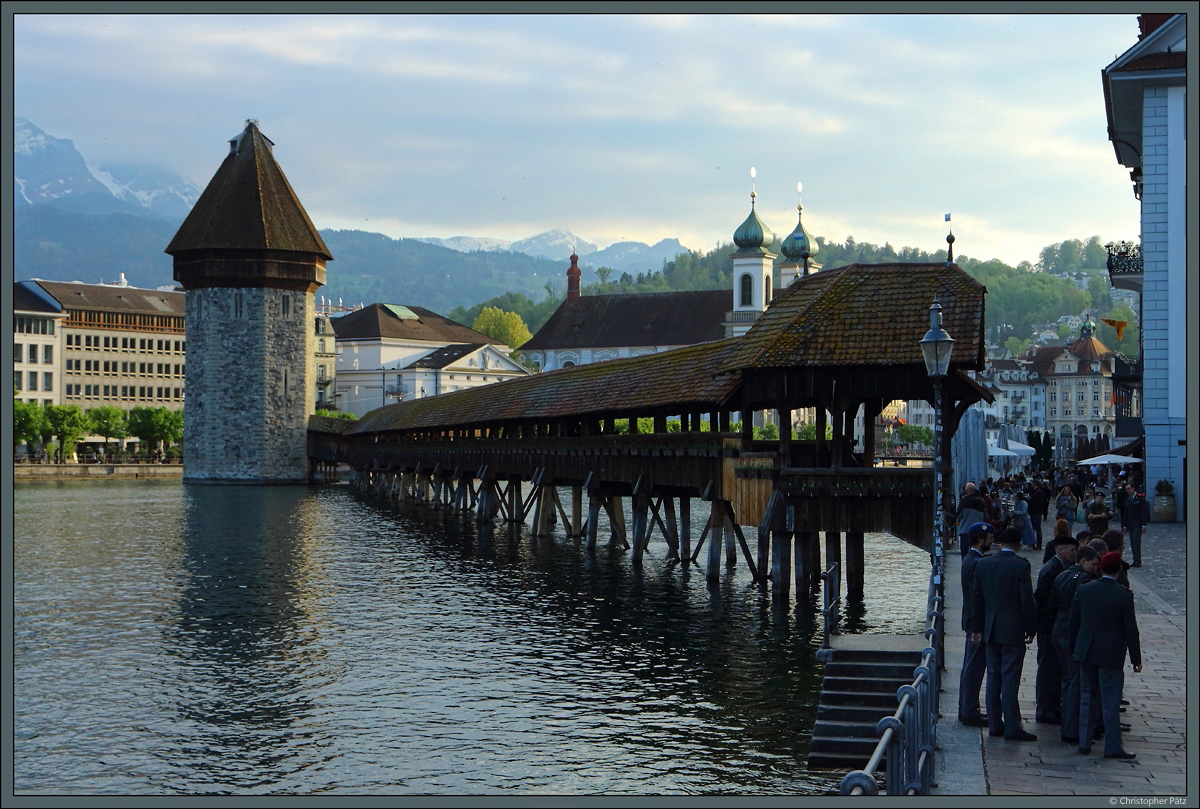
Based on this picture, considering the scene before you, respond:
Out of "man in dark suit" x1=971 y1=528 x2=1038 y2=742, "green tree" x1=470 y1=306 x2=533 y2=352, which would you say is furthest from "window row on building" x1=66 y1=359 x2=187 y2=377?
"man in dark suit" x1=971 y1=528 x2=1038 y2=742

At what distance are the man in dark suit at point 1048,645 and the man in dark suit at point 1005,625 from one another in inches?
7.1

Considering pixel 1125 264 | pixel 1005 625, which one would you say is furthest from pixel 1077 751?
pixel 1125 264

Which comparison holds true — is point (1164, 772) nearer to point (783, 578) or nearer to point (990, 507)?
point (783, 578)

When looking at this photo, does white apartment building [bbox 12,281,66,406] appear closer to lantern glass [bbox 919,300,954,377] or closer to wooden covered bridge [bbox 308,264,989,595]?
wooden covered bridge [bbox 308,264,989,595]

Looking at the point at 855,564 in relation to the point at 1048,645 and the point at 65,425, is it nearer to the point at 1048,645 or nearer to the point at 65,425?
the point at 1048,645

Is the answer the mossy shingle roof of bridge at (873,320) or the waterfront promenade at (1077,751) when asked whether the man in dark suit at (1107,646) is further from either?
the mossy shingle roof of bridge at (873,320)

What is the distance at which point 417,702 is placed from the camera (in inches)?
682

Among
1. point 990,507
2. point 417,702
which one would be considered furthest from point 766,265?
point 417,702

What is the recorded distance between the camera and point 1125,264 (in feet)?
136

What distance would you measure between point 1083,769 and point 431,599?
1837cm

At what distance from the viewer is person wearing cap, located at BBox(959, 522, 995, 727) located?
37.5 ft

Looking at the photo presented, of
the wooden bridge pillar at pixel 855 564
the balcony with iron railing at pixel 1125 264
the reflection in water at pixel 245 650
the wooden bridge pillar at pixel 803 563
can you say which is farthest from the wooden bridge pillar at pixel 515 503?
the wooden bridge pillar at pixel 803 563

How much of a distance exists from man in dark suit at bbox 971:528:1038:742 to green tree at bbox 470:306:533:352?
156 metres

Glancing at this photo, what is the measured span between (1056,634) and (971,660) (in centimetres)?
76
